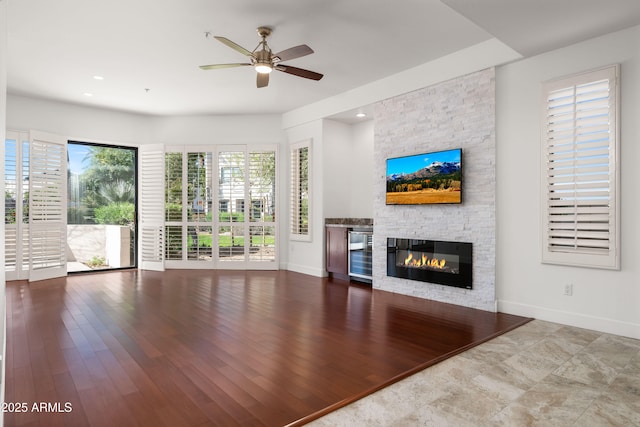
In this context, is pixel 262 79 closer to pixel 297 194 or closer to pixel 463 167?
pixel 463 167

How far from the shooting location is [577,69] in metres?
3.91

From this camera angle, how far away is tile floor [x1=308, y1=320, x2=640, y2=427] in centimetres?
220

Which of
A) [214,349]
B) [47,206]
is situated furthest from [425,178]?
[47,206]

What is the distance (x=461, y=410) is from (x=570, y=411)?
0.66 metres

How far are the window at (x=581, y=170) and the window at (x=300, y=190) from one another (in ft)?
13.2

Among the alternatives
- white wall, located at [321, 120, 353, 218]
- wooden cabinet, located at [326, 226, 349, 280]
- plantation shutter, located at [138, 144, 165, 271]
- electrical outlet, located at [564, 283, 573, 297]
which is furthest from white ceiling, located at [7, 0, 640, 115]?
electrical outlet, located at [564, 283, 573, 297]

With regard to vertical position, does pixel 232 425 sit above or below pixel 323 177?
below

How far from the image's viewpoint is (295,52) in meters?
3.73

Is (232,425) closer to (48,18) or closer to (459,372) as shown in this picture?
(459,372)

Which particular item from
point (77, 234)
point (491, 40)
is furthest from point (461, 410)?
point (77, 234)

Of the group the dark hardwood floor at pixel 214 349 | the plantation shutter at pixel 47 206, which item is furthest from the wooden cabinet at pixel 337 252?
the plantation shutter at pixel 47 206

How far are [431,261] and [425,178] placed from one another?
3.61 feet

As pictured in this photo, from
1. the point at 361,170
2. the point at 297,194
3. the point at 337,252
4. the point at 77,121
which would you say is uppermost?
the point at 77,121

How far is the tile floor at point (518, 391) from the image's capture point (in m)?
2.20
